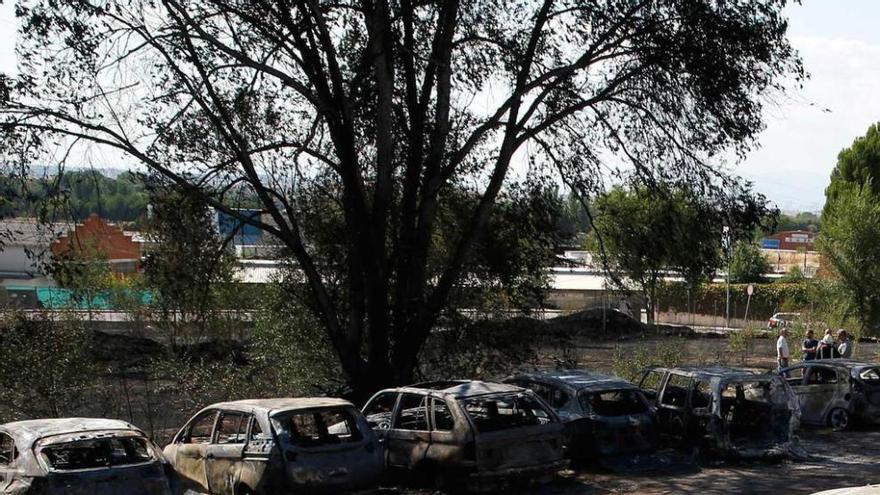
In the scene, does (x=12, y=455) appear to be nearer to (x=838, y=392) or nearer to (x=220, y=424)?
(x=220, y=424)

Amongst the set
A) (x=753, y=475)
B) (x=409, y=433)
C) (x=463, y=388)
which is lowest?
(x=753, y=475)

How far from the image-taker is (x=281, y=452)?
36.0 ft

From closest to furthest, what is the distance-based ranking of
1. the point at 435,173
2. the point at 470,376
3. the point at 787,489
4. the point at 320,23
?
1. the point at 787,489
2. the point at 320,23
3. the point at 435,173
4. the point at 470,376

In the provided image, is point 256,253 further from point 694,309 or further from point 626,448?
point 694,309

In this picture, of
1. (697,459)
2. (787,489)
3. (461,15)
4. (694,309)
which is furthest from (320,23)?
(694,309)

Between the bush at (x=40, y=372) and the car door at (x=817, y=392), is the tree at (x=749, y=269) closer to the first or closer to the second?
the car door at (x=817, y=392)

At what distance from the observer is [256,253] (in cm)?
2933

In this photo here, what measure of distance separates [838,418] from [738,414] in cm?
418

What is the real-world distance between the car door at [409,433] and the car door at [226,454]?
208cm

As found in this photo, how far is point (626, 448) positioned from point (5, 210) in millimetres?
10362

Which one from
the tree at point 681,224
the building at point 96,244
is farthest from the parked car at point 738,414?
the building at point 96,244

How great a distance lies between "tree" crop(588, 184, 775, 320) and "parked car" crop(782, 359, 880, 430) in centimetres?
297

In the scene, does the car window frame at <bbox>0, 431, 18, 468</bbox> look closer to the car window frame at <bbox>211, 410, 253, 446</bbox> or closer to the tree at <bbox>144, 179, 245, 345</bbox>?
the car window frame at <bbox>211, 410, 253, 446</bbox>

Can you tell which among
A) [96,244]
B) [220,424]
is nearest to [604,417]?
[220,424]
